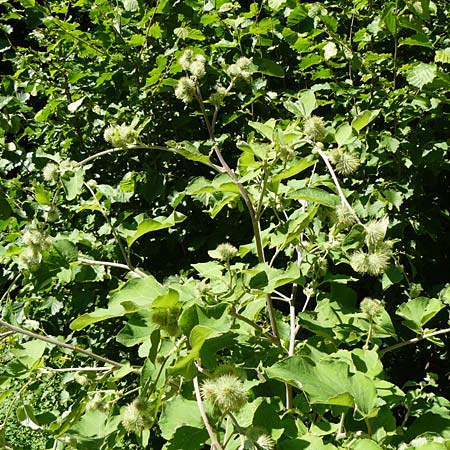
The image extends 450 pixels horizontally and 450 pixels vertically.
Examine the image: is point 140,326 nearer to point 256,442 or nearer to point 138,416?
point 138,416

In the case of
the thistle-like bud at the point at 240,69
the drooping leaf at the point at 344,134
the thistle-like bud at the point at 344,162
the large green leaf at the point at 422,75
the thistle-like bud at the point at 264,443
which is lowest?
the thistle-like bud at the point at 264,443

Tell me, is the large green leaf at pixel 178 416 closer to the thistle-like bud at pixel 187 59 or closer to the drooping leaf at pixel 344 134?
the drooping leaf at pixel 344 134

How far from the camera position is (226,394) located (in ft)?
3.56

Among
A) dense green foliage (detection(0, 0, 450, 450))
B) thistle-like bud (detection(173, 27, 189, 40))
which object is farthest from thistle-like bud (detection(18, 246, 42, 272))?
thistle-like bud (detection(173, 27, 189, 40))

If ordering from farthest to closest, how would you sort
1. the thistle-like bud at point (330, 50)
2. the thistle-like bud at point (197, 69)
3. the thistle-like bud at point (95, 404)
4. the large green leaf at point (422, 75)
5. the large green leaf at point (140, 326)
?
the thistle-like bud at point (330, 50)
the large green leaf at point (422, 75)
the thistle-like bud at point (197, 69)
the thistle-like bud at point (95, 404)
the large green leaf at point (140, 326)

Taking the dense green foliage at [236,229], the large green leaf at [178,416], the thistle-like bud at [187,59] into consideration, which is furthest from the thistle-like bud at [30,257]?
the thistle-like bud at [187,59]

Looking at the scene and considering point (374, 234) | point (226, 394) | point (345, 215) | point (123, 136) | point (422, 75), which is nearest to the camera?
point (226, 394)

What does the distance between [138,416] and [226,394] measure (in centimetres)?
26

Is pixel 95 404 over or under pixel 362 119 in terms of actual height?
under

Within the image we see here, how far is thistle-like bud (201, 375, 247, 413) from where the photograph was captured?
42.7 inches

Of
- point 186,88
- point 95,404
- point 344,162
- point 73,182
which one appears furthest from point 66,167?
point 344,162

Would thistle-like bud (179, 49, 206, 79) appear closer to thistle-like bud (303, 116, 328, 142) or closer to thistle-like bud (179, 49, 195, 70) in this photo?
thistle-like bud (179, 49, 195, 70)

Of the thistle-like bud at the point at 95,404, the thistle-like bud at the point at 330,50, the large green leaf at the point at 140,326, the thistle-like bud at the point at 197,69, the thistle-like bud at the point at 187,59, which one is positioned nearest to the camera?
the large green leaf at the point at 140,326

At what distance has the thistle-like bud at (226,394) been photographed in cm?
108
